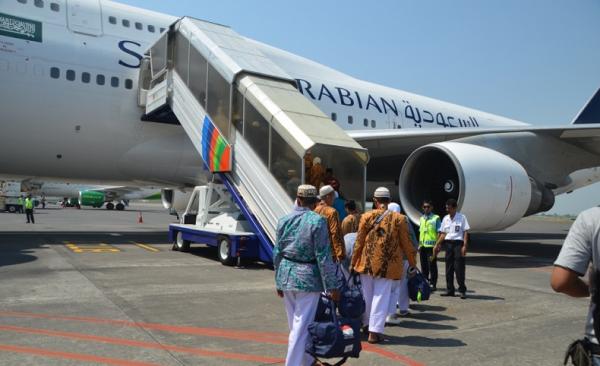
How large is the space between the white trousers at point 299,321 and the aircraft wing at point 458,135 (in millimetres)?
7825

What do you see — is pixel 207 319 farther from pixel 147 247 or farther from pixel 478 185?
pixel 147 247

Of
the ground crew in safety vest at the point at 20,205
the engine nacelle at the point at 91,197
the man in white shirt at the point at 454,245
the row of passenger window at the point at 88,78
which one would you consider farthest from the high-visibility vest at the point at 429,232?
the engine nacelle at the point at 91,197

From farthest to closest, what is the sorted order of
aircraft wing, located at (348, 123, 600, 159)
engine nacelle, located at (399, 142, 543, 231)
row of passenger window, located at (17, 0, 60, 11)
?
aircraft wing, located at (348, 123, 600, 159), row of passenger window, located at (17, 0, 60, 11), engine nacelle, located at (399, 142, 543, 231)

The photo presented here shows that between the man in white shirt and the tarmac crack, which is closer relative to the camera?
the tarmac crack

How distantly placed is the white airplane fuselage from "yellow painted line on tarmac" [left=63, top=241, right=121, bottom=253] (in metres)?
1.53

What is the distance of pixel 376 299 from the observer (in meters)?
4.34

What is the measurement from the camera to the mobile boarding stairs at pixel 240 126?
678 cm

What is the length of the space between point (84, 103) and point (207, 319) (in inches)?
269

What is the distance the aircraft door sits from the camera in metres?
10.0

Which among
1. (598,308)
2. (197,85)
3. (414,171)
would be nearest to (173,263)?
(197,85)

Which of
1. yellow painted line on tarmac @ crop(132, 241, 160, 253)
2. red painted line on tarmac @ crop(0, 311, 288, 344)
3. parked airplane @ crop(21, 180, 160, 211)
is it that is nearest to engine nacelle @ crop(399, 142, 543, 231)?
yellow painted line on tarmac @ crop(132, 241, 160, 253)

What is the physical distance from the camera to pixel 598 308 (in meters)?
1.76

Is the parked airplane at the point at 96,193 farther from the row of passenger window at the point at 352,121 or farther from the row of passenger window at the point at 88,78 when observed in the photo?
the row of passenger window at the point at 88,78

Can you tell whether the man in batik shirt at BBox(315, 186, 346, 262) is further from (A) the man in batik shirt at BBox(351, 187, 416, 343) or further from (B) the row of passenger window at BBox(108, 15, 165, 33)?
(B) the row of passenger window at BBox(108, 15, 165, 33)
